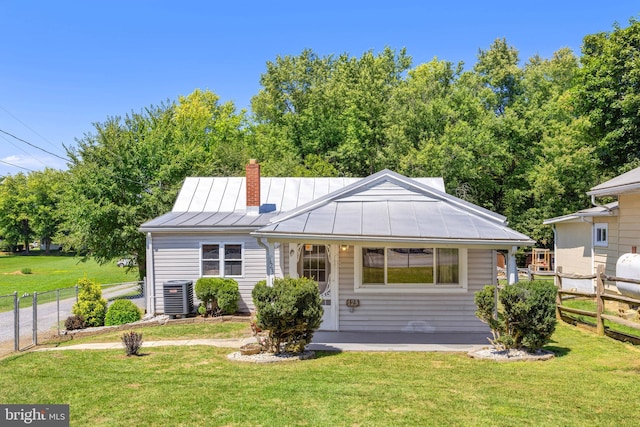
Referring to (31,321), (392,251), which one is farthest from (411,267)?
(31,321)

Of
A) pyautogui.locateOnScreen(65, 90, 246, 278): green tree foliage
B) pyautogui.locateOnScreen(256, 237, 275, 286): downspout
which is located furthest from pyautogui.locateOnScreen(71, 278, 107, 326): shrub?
pyautogui.locateOnScreen(256, 237, 275, 286): downspout

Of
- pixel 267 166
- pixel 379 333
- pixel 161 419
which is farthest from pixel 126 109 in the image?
pixel 161 419

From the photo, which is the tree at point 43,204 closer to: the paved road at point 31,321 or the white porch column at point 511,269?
the paved road at point 31,321

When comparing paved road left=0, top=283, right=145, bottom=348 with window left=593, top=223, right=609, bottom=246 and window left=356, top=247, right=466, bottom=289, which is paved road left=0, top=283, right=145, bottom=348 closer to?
window left=356, top=247, right=466, bottom=289

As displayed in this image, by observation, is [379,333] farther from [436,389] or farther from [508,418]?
[508,418]

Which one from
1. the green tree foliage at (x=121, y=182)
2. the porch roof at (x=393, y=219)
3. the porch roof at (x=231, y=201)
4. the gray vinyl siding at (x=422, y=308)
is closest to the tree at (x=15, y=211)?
the green tree foliage at (x=121, y=182)

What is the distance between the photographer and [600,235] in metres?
18.4

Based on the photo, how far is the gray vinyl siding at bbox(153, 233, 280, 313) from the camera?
16.5 meters

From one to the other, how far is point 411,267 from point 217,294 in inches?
253

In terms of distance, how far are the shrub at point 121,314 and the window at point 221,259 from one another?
2515mm

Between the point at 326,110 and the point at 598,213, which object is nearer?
the point at 598,213

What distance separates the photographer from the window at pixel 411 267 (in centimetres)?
1241

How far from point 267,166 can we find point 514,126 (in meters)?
15.3

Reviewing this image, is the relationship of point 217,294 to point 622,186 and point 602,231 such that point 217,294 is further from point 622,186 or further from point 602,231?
point 602,231
